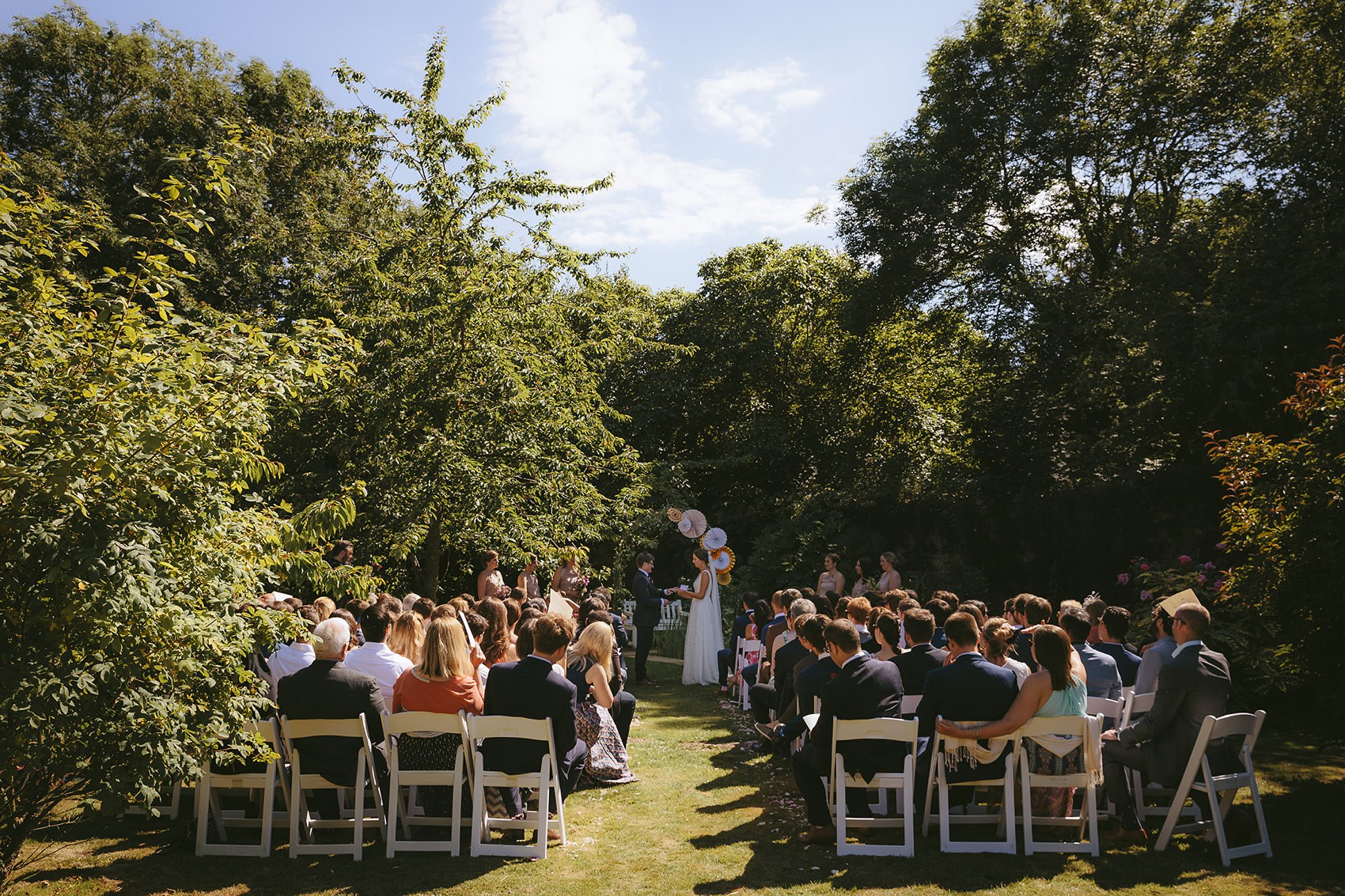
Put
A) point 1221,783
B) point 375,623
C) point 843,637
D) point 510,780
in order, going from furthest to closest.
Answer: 1. point 375,623
2. point 843,637
3. point 510,780
4. point 1221,783

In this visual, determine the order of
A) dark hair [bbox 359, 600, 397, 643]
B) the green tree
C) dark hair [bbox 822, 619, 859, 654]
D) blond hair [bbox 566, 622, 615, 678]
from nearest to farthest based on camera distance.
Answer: the green tree → dark hair [bbox 822, 619, 859, 654] → dark hair [bbox 359, 600, 397, 643] → blond hair [bbox 566, 622, 615, 678]

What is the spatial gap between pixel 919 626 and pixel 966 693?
1.02m

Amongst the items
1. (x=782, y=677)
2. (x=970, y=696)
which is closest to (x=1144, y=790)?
(x=970, y=696)

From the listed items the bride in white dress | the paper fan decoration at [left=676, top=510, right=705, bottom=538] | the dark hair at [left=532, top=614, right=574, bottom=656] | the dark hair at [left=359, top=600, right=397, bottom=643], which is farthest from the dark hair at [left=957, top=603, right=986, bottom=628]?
the paper fan decoration at [left=676, top=510, right=705, bottom=538]

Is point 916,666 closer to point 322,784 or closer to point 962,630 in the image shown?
point 962,630

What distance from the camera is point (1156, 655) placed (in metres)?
6.99

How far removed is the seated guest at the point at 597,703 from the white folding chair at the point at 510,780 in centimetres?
134

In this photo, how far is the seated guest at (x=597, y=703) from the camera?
7852 millimetres

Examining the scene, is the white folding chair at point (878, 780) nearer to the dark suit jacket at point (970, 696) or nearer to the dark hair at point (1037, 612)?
the dark suit jacket at point (970, 696)

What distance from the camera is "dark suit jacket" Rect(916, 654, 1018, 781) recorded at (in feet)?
20.6

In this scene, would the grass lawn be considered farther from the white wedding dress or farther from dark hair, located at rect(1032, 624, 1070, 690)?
the white wedding dress

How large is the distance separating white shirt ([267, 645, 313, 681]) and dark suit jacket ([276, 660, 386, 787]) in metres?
0.71

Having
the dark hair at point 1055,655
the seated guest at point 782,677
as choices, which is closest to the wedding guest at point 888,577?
the seated guest at point 782,677

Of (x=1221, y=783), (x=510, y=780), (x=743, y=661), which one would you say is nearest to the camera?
(x=1221, y=783)
